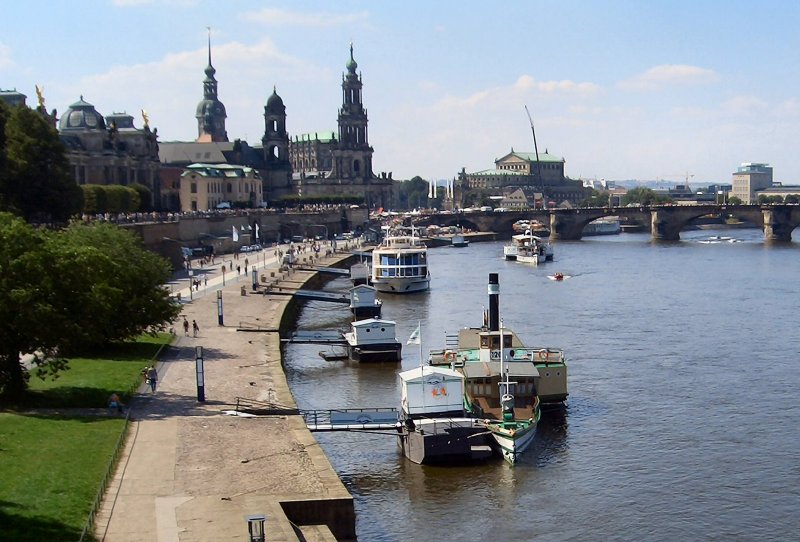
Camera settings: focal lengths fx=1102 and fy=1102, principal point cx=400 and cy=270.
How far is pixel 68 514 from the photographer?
2683 cm

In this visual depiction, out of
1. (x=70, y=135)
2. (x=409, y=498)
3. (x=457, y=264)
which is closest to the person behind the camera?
(x=409, y=498)

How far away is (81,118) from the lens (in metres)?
126

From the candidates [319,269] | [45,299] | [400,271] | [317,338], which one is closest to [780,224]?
[400,271]

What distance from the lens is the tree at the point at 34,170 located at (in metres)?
83.8

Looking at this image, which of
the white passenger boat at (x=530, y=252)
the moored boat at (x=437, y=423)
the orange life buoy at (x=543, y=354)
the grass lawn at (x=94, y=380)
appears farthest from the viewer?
the white passenger boat at (x=530, y=252)

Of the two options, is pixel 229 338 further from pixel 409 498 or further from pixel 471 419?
pixel 409 498

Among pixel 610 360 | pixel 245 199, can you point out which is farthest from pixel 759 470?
pixel 245 199

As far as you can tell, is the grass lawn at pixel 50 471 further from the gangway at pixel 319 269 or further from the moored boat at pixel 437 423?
the gangway at pixel 319 269

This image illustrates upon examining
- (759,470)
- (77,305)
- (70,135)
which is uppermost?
(70,135)

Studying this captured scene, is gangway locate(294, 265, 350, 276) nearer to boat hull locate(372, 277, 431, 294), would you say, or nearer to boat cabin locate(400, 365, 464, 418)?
boat hull locate(372, 277, 431, 294)

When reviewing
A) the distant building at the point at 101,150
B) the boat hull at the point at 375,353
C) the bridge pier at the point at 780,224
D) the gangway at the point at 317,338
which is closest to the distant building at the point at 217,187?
the distant building at the point at 101,150

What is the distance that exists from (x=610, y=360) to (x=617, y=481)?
2260 centimetres

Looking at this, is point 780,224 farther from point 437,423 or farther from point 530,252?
point 437,423

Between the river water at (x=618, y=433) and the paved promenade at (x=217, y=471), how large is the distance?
2576 mm
